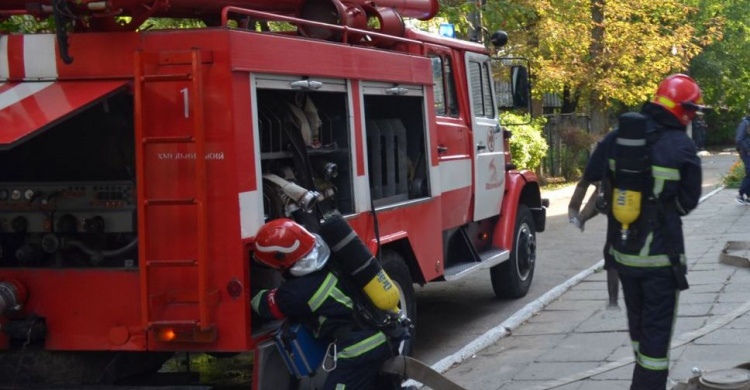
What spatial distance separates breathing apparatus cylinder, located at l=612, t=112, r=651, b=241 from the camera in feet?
18.7

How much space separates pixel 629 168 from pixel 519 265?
16.4 feet

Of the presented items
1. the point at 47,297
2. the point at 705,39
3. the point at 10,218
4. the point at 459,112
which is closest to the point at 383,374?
the point at 47,297

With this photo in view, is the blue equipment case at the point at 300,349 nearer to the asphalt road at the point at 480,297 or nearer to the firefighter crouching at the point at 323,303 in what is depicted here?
the firefighter crouching at the point at 323,303

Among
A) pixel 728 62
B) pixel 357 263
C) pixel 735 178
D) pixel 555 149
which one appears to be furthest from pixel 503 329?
pixel 728 62

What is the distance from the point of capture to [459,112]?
9617mm

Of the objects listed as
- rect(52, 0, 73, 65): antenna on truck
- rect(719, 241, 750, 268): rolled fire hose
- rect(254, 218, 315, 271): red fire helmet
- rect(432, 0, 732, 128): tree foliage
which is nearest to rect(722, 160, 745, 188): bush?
rect(432, 0, 732, 128): tree foliage

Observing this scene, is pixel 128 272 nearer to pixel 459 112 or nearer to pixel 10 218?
pixel 10 218

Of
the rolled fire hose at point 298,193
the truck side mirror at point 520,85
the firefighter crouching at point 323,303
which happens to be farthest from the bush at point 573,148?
the firefighter crouching at point 323,303

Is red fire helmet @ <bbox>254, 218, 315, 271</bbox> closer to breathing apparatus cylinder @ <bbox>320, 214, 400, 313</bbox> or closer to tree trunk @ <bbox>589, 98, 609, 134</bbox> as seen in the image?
breathing apparatus cylinder @ <bbox>320, 214, 400, 313</bbox>

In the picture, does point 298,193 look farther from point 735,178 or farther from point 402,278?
point 735,178

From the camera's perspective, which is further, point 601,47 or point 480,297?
point 601,47

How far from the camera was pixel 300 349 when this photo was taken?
18.4ft

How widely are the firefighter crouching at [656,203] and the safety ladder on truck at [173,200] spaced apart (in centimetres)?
229

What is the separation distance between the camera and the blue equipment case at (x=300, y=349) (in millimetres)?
5566
